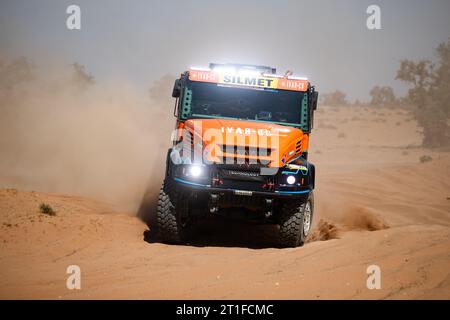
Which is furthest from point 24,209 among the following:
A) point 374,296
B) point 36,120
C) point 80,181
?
point 36,120

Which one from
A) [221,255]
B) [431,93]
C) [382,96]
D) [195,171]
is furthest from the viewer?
[382,96]

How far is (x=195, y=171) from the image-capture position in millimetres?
7746

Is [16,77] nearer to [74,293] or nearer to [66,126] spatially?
[66,126]

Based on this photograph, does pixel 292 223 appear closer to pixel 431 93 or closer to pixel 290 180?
pixel 290 180

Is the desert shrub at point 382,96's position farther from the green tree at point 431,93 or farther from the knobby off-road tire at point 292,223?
the knobby off-road tire at point 292,223

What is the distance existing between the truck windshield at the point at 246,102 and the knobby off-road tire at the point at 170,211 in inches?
54.8

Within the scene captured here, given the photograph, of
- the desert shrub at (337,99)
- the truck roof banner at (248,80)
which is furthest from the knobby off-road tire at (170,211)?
the desert shrub at (337,99)

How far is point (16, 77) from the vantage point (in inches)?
1423

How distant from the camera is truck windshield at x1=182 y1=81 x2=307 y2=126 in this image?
8.80m

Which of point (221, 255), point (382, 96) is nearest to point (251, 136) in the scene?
point (221, 255)

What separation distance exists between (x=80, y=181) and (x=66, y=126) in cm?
375

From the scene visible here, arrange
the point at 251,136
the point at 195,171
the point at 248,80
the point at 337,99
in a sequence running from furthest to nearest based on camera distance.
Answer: the point at 337,99, the point at 248,80, the point at 251,136, the point at 195,171

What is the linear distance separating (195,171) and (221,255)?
1282 millimetres

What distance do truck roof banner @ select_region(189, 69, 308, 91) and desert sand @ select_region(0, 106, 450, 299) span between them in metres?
2.66
